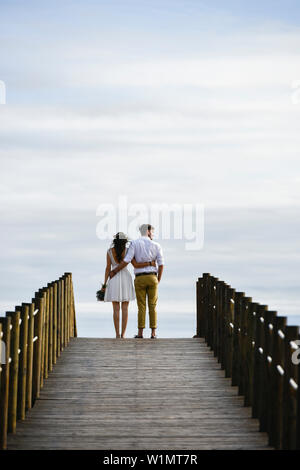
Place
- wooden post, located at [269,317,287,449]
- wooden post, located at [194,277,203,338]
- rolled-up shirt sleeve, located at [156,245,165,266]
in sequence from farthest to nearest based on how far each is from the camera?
wooden post, located at [194,277,203,338] → rolled-up shirt sleeve, located at [156,245,165,266] → wooden post, located at [269,317,287,449]

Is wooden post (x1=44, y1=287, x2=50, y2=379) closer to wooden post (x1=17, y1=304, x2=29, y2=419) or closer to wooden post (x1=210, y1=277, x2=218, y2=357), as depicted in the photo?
wooden post (x1=17, y1=304, x2=29, y2=419)

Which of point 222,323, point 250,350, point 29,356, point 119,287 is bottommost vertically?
point 29,356

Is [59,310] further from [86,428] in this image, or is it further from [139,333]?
[86,428]

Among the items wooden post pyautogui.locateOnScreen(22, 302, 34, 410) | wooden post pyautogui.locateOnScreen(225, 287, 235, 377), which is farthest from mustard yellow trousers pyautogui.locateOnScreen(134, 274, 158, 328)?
wooden post pyautogui.locateOnScreen(22, 302, 34, 410)

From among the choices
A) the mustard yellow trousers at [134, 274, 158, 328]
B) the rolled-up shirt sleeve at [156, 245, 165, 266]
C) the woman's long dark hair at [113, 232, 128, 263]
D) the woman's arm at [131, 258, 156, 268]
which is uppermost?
the woman's long dark hair at [113, 232, 128, 263]

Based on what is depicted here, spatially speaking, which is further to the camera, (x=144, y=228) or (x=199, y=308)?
(x=199, y=308)

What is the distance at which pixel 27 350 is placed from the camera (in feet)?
39.1

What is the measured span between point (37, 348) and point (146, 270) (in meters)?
5.37

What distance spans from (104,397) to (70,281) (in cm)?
704

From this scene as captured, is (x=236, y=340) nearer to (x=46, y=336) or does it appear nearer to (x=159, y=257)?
(x=46, y=336)

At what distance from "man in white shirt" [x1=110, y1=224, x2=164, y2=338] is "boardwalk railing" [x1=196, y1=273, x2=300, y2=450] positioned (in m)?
1.97

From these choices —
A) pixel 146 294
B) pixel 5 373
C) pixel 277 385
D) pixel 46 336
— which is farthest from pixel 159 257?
pixel 277 385

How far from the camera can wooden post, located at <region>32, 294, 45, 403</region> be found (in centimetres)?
1228

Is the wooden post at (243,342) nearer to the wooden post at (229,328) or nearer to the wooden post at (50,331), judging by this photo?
the wooden post at (229,328)
